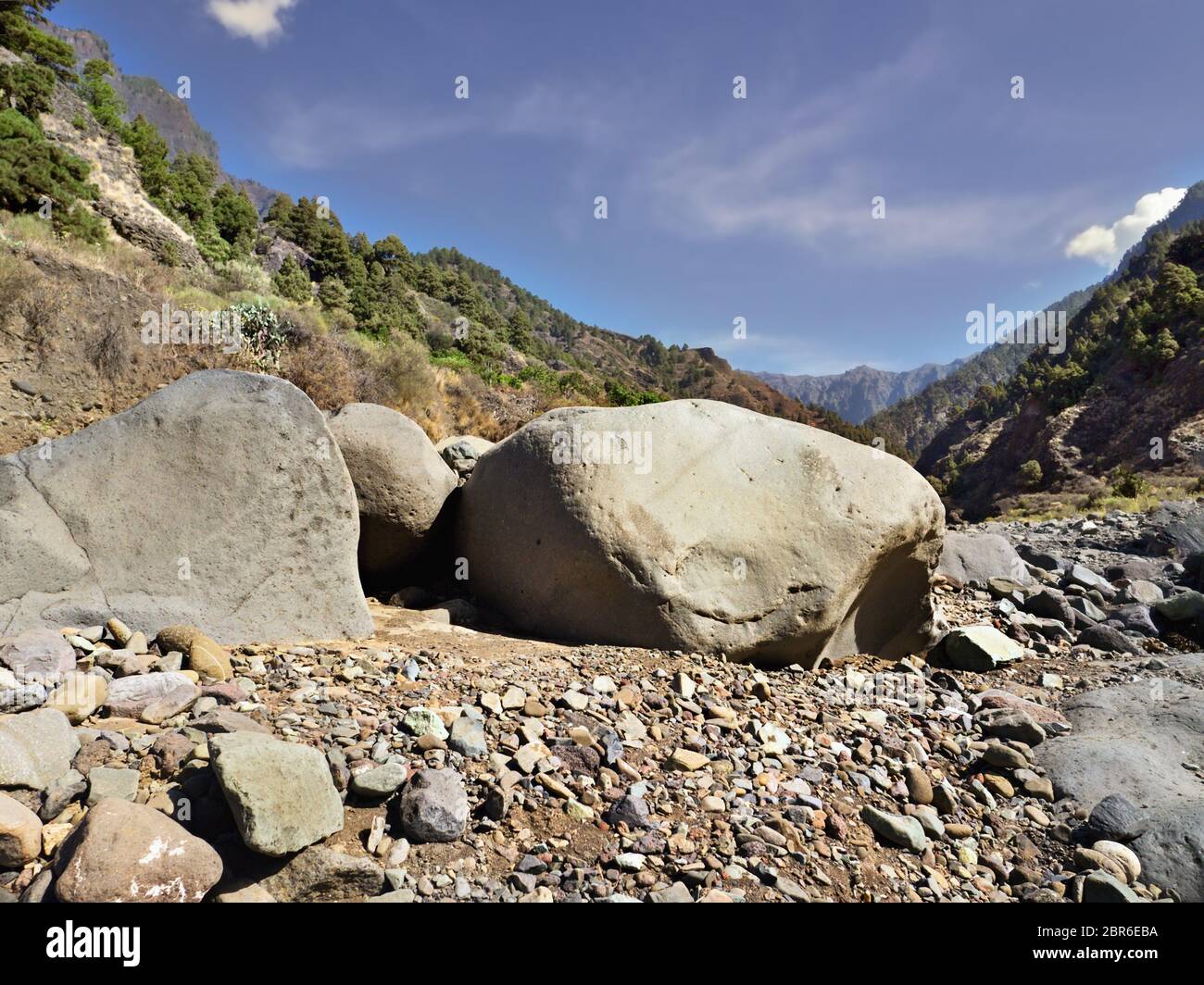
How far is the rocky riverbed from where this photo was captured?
7.23ft

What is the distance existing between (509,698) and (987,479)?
46202 millimetres

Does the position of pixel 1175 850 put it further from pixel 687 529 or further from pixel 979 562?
pixel 979 562

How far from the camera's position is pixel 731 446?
5.38 m

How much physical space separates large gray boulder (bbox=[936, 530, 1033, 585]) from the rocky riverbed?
3.25 meters

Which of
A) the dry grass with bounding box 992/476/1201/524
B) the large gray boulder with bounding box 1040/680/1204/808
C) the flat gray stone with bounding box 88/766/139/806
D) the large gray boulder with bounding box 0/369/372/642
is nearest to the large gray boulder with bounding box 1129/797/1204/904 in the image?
the large gray boulder with bounding box 1040/680/1204/808

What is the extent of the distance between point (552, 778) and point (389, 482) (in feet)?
10.7

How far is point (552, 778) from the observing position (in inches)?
115

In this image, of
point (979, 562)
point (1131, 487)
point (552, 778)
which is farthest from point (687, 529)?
point (1131, 487)

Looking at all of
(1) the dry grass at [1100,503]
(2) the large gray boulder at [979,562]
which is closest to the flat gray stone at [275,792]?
(2) the large gray boulder at [979,562]

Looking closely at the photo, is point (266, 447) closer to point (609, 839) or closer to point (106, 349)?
point (609, 839)

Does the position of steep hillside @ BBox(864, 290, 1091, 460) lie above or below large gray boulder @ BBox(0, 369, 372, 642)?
above

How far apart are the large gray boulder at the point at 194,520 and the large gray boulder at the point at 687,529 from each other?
4.31 feet

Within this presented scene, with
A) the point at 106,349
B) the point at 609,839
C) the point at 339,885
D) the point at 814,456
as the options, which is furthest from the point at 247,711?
the point at 106,349

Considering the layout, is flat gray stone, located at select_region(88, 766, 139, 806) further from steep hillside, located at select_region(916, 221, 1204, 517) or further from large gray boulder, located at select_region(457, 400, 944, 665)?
steep hillside, located at select_region(916, 221, 1204, 517)
